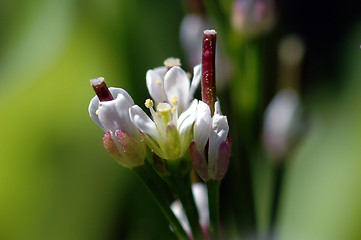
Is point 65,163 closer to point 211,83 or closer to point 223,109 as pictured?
point 223,109

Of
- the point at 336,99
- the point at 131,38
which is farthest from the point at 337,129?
the point at 131,38

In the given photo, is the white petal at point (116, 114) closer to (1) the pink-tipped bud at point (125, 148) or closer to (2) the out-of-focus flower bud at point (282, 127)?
(1) the pink-tipped bud at point (125, 148)

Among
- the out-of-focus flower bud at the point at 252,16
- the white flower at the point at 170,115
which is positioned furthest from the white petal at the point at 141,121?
the out-of-focus flower bud at the point at 252,16

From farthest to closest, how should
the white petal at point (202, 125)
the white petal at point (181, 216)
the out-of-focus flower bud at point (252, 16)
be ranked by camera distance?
the out-of-focus flower bud at point (252, 16), the white petal at point (181, 216), the white petal at point (202, 125)

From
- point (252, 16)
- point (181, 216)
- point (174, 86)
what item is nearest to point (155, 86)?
point (174, 86)

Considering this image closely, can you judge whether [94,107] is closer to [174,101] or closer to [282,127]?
[174,101]

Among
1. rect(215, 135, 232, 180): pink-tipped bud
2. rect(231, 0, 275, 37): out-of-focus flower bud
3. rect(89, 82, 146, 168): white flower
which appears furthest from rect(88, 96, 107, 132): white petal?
rect(231, 0, 275, 37): out-of-focus flower bud
